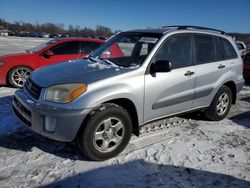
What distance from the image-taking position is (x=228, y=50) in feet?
18.7

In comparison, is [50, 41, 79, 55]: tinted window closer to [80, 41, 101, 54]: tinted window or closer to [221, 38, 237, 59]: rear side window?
[80, 41, 101, 54]: tinted window

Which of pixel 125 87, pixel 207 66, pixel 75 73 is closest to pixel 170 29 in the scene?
pixel 207 66

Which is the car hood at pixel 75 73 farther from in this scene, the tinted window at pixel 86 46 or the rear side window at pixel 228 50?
the tinted window at pixel 86 46

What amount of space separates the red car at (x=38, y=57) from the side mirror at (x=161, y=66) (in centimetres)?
467

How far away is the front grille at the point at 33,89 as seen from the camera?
3.74 metres

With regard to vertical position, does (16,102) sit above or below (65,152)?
above

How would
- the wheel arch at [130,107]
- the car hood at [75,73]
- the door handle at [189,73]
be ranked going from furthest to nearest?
1. the door handle at [189,73]
2. the wheel arch at [130,107]
3. the car hood at [75,73]

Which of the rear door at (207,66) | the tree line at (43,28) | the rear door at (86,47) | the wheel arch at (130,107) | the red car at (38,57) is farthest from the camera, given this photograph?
the tree line at (43,28)

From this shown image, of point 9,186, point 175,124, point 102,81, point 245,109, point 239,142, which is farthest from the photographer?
point 245,109

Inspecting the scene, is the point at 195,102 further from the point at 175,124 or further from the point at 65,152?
the point at 65,152

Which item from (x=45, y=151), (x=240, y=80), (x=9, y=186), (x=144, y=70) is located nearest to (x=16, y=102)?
(x=45, y=151)

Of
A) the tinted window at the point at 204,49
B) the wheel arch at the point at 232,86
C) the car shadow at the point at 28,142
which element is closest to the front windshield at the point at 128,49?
the tinted window at the point at 204,49

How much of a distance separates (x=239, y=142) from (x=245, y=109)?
231 cm

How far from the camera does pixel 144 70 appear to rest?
4082mm
